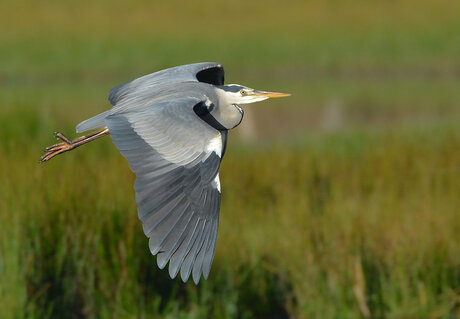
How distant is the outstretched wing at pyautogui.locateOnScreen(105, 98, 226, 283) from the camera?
2980 millimetres

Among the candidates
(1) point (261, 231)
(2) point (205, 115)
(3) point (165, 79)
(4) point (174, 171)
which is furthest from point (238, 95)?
(1) point (261, 231)

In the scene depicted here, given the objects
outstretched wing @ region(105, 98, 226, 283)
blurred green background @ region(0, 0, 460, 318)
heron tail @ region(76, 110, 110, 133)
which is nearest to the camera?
outstretched wing @ region(105, 98, 226, 283)

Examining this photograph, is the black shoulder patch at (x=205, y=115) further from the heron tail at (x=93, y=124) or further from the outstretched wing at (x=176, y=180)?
the heron tail at (x=93, y=124)

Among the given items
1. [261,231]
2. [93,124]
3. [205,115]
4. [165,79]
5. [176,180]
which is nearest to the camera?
[176,180]

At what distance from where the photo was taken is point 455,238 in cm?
488

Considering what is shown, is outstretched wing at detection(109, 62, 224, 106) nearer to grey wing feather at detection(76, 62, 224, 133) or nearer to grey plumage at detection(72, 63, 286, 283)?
grey wing feather at detection(76, 62, 224, 133)

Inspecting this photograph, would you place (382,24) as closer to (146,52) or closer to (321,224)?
(146,52)

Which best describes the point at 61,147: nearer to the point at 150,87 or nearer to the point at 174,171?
the point at 150,87

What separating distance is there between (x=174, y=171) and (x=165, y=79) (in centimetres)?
95

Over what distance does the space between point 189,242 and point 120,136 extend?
0.55 metres

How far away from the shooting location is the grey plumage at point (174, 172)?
2982 mm

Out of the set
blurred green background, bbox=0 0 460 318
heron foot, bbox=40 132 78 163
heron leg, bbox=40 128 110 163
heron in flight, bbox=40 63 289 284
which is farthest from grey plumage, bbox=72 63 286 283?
blurred green background, bbox=0 0 460 318

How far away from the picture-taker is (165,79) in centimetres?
395

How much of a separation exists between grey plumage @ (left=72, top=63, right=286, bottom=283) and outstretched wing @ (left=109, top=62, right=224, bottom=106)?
26 cm
